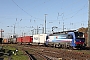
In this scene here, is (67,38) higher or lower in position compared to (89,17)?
lower

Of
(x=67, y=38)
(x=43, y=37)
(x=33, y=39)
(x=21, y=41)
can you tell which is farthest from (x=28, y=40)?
(x=67, y=38)

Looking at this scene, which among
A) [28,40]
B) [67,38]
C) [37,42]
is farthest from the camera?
[28,40]

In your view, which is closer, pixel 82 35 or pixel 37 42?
pixel 82 35

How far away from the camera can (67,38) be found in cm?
4256

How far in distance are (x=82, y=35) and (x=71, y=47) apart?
3.45 meters

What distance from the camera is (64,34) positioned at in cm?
4456

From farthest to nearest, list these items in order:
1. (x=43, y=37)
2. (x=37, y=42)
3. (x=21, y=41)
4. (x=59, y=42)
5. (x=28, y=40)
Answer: (x=21, y=41)
(x=28, y=40)
(x=37, y=42)
(x=43, y=37)
(x=59, y=42)

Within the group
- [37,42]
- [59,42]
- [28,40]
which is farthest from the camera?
[28,40]

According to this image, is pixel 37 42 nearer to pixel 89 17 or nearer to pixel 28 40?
pixel 28 40

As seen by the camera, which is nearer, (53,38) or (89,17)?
(89,17)

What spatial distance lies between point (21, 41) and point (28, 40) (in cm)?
1189

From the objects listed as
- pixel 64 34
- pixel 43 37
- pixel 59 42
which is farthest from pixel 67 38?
pixel 43 37

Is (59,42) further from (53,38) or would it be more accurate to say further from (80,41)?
(80,41)

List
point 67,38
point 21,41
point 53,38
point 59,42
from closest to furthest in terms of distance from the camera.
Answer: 1. point 67,38
2. point 59,42
3. point 53,38
4. point 21,41
